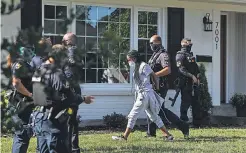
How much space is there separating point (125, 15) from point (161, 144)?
5033mm

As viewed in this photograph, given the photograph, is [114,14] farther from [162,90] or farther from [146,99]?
[146,99]

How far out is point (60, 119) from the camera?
5.50 m

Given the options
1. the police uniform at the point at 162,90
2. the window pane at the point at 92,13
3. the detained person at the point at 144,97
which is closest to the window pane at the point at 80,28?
the window pane at the point at 92,13

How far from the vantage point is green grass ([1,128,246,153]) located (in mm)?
8352

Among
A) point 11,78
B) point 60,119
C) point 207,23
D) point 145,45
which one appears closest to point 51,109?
point 60,119

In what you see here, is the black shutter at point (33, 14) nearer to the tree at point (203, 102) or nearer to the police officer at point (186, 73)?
the police officer at point (186, 73)

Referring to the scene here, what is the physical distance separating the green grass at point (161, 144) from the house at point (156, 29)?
229 centimetres

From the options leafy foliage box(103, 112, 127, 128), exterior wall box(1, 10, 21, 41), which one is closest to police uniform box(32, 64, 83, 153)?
exterior wall box(1, 10, 21, 41)

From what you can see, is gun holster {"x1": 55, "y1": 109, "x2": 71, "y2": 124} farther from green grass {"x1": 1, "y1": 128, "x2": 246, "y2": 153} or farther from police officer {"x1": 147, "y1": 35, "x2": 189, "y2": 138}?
police officer {"x1": 147, "y1": 35, "x2": 189, "y2": 138}

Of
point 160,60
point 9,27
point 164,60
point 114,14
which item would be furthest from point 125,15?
point 9,27

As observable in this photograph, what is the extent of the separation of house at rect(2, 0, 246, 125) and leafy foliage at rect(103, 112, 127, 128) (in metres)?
0.61

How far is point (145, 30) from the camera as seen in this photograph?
13375mm

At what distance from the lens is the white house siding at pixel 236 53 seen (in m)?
15.6

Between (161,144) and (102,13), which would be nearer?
(161,144)
